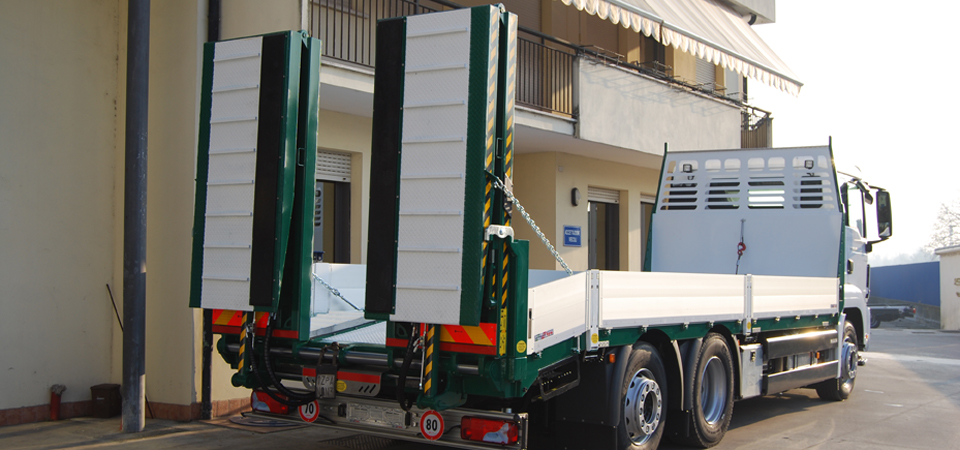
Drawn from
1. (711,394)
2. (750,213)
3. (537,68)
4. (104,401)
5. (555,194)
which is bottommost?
(104,401)

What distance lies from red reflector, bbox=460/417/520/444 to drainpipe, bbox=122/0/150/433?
13.4 ft

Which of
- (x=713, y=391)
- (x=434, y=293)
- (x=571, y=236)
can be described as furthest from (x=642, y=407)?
(x=571, y=236)

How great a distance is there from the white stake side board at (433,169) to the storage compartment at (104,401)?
4744 mm

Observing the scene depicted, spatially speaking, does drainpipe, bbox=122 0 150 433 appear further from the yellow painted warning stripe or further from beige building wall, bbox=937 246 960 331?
beige building wall, bbox=937 246 960 331

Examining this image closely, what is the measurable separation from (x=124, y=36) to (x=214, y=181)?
3965 mm

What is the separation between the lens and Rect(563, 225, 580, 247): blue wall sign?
14789 mm

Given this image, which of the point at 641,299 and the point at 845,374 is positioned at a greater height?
the point at 641,299

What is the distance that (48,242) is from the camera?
8.28 meters

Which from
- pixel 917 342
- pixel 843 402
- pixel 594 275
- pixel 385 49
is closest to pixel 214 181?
pixel 385 49

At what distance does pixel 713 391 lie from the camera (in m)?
7.50

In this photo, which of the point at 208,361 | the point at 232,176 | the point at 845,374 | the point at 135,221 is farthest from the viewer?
the point at 845,374

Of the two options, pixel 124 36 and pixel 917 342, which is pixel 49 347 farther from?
pixel 917 342

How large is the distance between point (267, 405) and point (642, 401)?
2750 mm

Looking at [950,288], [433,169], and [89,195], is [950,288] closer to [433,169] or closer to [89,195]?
[89,195]
